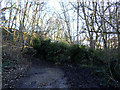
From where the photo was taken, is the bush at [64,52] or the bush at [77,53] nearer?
the bush at [64,52]

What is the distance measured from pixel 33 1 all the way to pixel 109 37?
3695 millimetres

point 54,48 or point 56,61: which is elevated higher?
point 54,48

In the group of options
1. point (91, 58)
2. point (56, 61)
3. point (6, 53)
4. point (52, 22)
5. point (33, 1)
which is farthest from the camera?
point (52, 22)

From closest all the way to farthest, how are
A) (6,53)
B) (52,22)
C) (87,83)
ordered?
1. (87,83)
2. (6,53)
3. (52,22)

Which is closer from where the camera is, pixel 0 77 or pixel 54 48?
pixel 0 77

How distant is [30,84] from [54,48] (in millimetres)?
4373

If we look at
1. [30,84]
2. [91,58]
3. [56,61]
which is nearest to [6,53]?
[30,84]

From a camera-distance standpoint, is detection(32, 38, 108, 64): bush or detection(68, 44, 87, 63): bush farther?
detection(68, 44, 87, 63): bush

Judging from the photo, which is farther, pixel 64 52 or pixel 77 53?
pixel 64 52

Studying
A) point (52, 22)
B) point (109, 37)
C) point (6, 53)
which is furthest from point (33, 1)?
point (52, 22)

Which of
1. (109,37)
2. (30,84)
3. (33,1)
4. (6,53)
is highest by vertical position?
(33,1)

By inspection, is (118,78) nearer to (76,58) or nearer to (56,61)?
(76,58)

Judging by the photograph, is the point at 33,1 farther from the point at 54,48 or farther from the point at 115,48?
the point at 115,48

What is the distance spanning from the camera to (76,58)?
6770 millimetres
